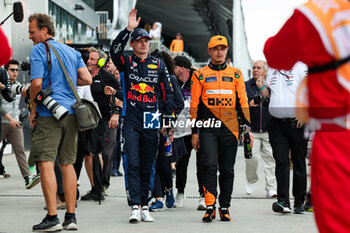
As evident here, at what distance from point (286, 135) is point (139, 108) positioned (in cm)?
187

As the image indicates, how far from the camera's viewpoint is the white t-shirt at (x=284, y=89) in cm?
799

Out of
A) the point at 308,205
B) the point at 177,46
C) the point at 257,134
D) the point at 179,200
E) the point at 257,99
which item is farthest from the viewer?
the point at 177,46

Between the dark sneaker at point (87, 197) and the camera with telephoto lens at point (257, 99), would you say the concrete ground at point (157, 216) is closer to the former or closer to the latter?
the dark sneaker at point (87, 197)

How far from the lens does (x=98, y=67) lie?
9.23m

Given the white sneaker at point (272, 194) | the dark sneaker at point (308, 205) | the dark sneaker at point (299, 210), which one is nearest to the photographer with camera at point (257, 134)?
the white sneaker at point (272, 194)

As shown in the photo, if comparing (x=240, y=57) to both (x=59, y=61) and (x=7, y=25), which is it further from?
(x=59, y=61)

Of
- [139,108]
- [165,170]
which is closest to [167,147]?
[165,170]

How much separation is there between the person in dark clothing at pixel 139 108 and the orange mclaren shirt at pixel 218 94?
325 mm

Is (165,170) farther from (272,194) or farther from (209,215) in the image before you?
(272,194)

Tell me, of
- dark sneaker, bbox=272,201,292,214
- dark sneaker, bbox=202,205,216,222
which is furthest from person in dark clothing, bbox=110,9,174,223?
dark sneaker, bbox=272,201,292,214

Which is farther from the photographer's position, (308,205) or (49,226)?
(308,205)

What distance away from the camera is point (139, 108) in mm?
7344

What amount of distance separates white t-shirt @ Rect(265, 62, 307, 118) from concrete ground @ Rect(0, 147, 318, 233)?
4.03ft

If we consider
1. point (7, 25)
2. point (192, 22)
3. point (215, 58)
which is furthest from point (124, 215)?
point (192, 22)
